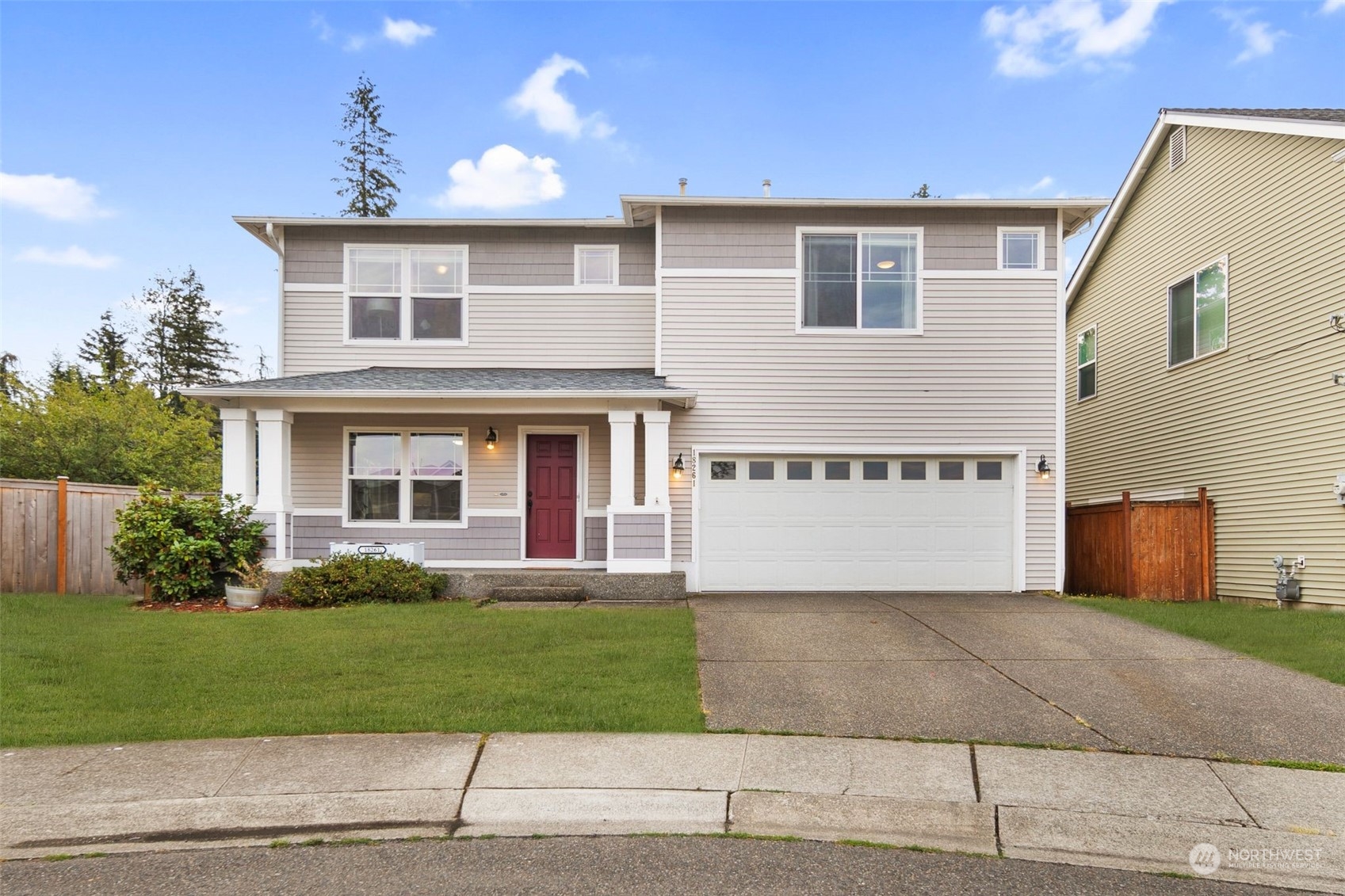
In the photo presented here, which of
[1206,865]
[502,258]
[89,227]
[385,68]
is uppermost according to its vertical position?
[385,68]

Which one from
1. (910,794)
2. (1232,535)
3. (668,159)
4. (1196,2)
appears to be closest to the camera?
(910,794)

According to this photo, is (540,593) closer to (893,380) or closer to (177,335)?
(893,380)

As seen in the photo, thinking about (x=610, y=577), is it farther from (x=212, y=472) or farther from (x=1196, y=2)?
(x=212, y=472)

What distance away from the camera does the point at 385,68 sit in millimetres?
29719

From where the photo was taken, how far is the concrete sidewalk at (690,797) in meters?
4.18

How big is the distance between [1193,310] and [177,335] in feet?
128

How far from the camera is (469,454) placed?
13.4m

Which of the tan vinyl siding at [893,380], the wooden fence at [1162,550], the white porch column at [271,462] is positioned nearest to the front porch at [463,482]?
the white porch column at [271,462]

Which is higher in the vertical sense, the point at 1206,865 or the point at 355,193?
the point at 355,193

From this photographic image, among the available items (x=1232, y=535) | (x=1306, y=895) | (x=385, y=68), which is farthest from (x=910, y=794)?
(x=385, y=68)

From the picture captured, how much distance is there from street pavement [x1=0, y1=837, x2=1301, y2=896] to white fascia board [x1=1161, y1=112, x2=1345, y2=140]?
35.0 ft

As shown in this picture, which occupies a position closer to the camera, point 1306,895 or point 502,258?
point 1306,895

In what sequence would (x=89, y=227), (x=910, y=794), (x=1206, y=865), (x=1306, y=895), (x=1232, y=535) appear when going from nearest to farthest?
1. (x=1306, y=895)
2. (x=1206, y=865)
3. (x=910, y=794)
4. (x=1232, y=535)
5. (x=89, y=227)

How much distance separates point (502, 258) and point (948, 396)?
24.6 ft
